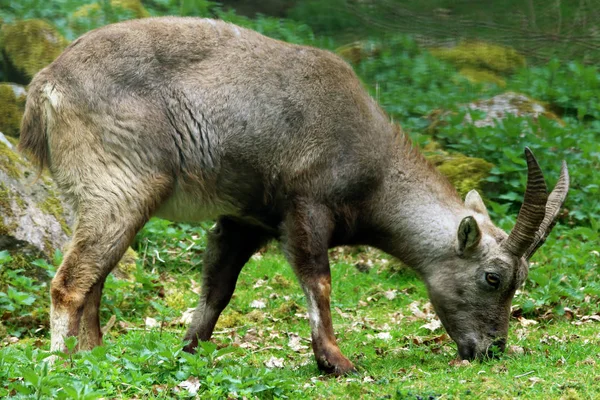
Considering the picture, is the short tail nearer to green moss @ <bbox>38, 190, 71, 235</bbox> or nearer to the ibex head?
green moss @ <bbox>38, 190, 71, 235</bbox>

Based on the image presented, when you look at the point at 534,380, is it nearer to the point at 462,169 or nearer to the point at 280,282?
the point at 280,282

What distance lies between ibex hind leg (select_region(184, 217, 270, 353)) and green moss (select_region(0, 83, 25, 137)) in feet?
16.2

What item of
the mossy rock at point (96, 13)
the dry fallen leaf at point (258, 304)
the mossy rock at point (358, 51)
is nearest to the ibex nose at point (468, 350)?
the dry fallen leaf at point (258, 304)

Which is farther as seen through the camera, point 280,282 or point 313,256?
point 280,282

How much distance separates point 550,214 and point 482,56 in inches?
344

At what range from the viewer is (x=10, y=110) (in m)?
11.9

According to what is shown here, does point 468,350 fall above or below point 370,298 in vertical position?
above

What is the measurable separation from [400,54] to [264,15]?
2.82m

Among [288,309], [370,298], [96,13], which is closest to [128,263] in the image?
[288,309]

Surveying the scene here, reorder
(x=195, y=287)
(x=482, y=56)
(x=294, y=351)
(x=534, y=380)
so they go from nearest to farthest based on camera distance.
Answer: (x=534, y=380) < (x=294, y=351) < (x=195, y=287) < (x=482, y=56)

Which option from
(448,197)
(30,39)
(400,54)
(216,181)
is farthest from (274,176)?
(400,54)

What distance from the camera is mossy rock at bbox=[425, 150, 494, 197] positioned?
473 inches

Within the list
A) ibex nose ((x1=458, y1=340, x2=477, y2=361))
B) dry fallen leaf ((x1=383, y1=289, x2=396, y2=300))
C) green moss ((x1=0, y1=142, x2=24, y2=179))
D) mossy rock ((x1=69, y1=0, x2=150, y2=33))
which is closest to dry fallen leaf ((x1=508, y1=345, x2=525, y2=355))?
ibex nose ((x1=458, y1=340, x2=477, y2=361))

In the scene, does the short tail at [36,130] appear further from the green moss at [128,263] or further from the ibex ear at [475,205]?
the ibex ear at [475,205]
